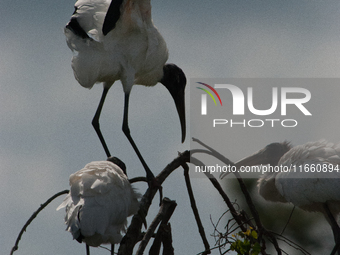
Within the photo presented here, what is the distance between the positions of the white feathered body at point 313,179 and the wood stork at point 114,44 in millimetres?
1659

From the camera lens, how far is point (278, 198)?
243 inches

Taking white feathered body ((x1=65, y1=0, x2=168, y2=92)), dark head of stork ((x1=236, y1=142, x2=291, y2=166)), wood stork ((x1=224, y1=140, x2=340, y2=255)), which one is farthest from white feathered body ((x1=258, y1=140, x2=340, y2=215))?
white feathered body ((x1=65, y1=0, x2=168, y2=92))

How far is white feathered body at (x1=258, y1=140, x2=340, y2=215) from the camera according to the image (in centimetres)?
511

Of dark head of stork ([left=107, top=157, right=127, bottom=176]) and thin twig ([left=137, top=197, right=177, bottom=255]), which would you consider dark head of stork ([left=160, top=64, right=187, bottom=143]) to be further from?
thin twig ([left=137, top=197, right=177, bottom=255])

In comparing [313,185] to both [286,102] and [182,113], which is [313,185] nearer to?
[286,102]

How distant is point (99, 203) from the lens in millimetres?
3787

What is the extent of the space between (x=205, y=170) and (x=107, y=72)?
1776 millimetres

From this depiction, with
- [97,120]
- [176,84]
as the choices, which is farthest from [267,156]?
[97,120]

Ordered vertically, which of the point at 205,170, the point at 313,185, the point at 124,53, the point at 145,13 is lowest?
the point at 313,185

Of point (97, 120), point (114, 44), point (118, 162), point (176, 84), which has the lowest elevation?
point (118, 162)

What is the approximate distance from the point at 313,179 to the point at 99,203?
2.39 metres

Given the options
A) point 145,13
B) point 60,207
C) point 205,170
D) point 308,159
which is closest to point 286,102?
point 308,159

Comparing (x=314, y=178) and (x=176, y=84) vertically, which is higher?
(x=176, y=84)

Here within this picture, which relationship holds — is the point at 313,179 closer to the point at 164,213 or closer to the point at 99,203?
the point at 164,213
